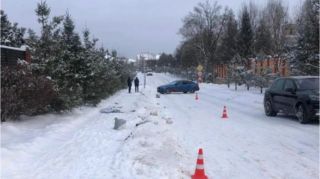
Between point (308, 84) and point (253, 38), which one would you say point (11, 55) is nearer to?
point (308, 84)

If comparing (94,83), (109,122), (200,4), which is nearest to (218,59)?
(200,4)

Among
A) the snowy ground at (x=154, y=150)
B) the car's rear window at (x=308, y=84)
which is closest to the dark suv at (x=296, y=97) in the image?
the car's rear window at (x=308, y=84)

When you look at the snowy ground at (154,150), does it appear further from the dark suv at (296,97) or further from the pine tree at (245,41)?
the pine tree at (245,41)

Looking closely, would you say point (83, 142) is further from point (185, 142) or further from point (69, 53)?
point (69, 53)

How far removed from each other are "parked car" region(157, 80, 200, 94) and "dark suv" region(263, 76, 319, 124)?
2136 centimetres

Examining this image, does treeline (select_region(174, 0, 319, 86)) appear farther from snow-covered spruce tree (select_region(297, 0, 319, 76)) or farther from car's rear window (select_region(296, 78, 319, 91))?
car's rear window (select_region(296, 78, 319, 91))

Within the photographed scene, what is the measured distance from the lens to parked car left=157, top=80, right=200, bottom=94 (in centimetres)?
3666

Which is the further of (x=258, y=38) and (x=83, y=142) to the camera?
(x=258, y=38)

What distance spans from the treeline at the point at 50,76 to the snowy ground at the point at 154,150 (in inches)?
28.0

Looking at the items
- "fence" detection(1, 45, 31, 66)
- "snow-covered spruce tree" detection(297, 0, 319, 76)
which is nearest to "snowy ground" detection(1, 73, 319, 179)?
"fence" detection(1, 45, 31, 66)

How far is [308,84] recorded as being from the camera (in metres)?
13.1

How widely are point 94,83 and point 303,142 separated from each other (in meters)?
11.6

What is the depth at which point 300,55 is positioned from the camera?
85.5ft

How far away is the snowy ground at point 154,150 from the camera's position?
6738 mm
